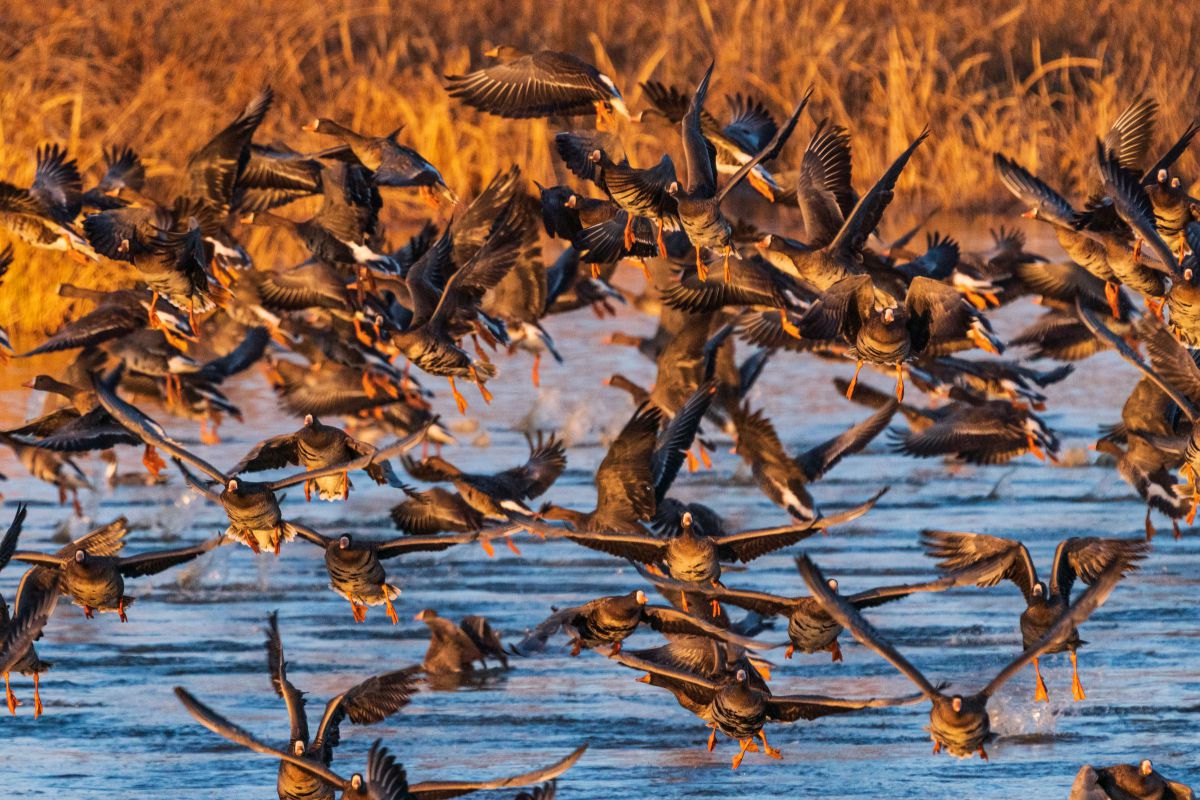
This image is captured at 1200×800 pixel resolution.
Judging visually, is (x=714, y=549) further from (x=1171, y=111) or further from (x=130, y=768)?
(x=1171, y=111)

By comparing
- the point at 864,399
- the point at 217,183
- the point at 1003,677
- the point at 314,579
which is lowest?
the point at 314,579

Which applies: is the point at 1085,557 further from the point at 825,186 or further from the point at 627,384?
the point at 627,384

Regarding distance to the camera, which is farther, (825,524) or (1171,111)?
(1171,111)

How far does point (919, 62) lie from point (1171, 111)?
9.39 ft

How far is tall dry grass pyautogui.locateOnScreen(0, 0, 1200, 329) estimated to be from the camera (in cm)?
2361

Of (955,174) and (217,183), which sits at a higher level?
(217,183)

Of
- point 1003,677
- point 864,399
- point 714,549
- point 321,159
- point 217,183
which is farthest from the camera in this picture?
point 864,399

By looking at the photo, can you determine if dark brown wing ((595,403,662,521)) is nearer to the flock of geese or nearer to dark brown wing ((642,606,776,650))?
the flock of geese

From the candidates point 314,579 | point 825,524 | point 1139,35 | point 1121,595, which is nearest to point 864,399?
point 1121,595

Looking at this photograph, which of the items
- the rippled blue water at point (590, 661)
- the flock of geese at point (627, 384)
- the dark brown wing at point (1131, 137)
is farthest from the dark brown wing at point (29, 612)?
the dark brown wing at point (1131, 137)

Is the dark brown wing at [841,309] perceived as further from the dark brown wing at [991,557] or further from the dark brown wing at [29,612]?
the dark brown wing at [29,612]

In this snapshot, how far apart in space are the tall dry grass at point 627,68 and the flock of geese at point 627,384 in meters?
7.94

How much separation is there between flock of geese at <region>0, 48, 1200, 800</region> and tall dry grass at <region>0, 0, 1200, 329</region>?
26.1 feet

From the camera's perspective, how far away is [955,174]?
26250mm
